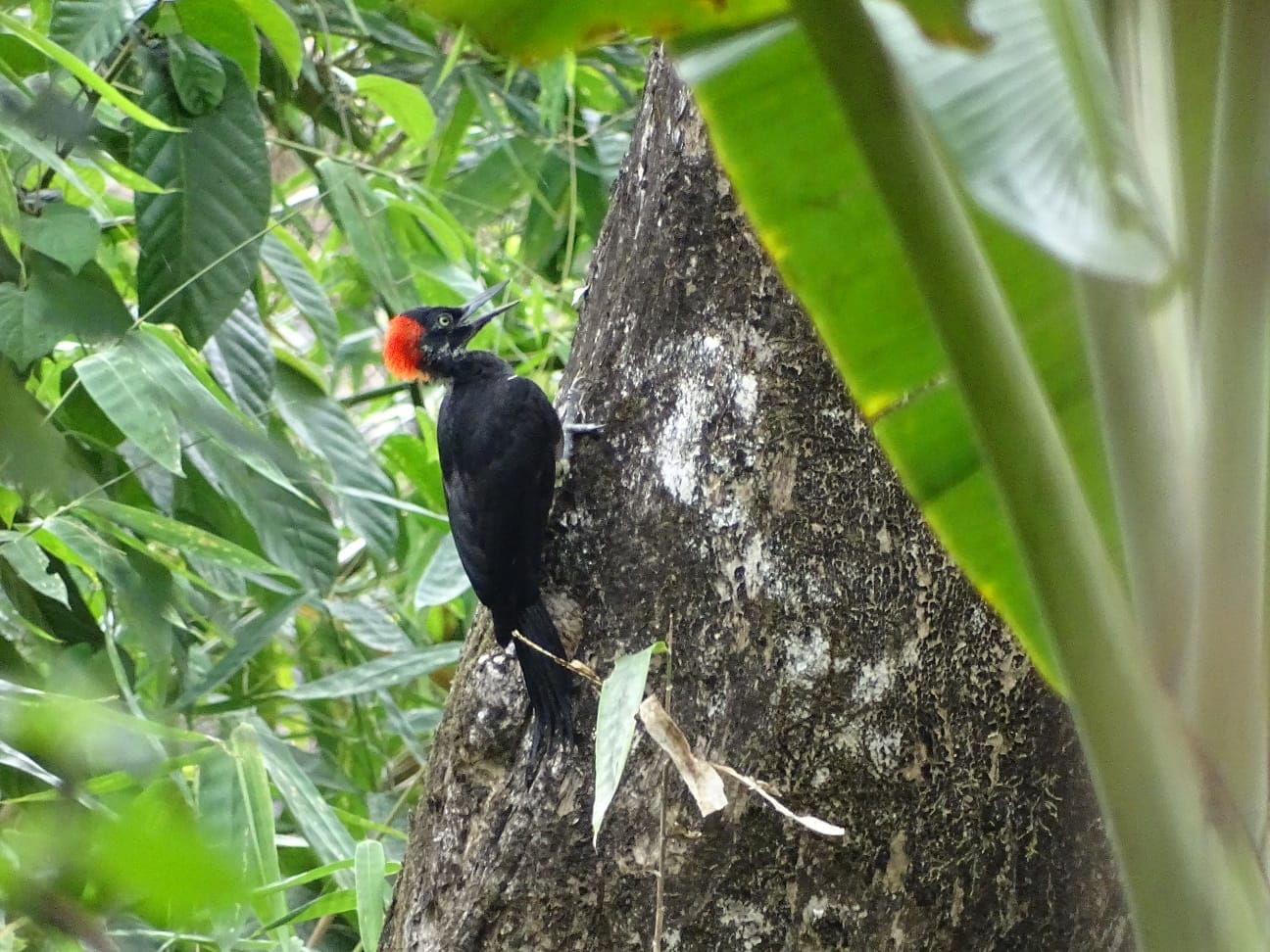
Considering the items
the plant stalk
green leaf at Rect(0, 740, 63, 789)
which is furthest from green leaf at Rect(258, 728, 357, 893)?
the plant stalk

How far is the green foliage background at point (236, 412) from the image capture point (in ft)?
2.81

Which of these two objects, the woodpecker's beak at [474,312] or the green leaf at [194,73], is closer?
the green leaf at [194,73]

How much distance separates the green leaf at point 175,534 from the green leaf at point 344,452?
0.51 metres

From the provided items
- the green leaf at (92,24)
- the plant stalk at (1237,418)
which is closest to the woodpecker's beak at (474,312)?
the green leaf at (92,24)

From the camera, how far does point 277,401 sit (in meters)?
2.41

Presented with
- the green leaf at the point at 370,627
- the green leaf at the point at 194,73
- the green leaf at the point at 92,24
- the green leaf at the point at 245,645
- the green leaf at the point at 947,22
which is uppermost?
the green leaf at the point at 92,24

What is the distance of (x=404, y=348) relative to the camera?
2826 mm

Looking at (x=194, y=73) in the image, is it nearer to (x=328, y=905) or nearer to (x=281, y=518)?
(x=281, y=518)

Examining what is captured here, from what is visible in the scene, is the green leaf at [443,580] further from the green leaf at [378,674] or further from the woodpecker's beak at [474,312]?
the woodpecker's beak at [474,312]

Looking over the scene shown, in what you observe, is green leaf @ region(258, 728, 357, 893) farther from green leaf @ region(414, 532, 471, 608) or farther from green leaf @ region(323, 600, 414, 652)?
green leaf @ region(323, 600, 414, 652)

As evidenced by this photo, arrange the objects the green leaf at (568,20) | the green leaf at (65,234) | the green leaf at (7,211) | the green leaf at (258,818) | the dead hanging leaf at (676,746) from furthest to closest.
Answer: the green leaf at (65,234), the green leaf at (7,211), the green leaf at (258,818), the dead hanging leaf at (676,746), the green leaf at (568,20)

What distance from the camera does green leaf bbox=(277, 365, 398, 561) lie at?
7.67 ft

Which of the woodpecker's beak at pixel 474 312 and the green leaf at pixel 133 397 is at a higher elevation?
the green leaf at pixel 133 397

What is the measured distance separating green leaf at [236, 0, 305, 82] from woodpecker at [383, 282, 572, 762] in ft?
2.30
